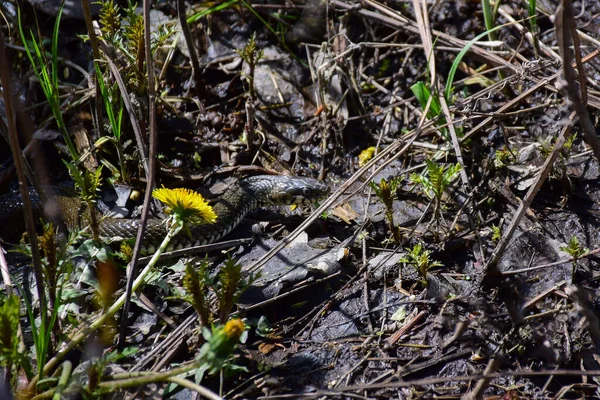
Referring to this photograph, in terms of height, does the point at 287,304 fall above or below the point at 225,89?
below

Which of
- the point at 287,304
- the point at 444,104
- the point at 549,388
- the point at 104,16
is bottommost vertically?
the point at 549,388

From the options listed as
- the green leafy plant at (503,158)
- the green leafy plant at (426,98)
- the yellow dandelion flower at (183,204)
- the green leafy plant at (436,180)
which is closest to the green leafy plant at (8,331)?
the yellow dandelion flower at (183,204)

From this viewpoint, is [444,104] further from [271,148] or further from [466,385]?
[466,385]

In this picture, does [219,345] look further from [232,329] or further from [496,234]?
[496,234]

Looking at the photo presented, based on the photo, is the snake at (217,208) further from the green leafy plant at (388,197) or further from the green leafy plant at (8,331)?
the green leafy plant at (8,331)

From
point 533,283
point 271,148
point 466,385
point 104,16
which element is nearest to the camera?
point 466,385

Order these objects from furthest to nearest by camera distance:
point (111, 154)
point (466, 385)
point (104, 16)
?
1. point (111, 154)
2. point (104, 16)
3. point (466, 385)

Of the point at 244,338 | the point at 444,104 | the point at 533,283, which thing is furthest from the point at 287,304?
the point at 444,104

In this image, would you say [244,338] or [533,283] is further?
[533,283]
